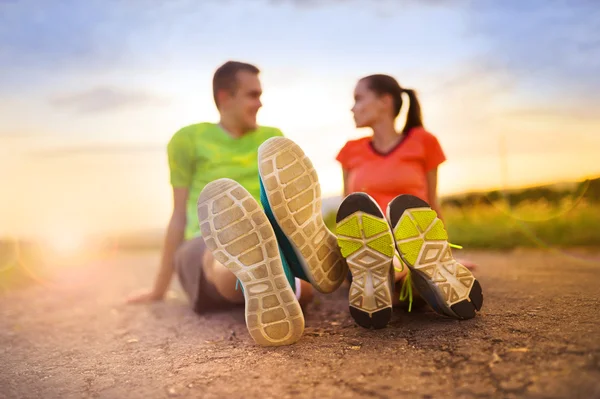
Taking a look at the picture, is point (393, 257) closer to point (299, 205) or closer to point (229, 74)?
point (299, 205)

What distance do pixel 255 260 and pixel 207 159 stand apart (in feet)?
3.20

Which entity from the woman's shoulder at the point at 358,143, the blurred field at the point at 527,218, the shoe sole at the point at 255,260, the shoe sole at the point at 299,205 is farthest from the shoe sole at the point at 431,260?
the blurred field at the point at 527,218

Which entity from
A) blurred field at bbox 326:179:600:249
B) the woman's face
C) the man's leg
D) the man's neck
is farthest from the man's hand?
blurred field at bbox 326:179:600:249

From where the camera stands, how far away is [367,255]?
5.43 ft

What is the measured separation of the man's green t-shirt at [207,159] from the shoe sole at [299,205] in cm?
74

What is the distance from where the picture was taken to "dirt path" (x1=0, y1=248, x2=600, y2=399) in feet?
3.99

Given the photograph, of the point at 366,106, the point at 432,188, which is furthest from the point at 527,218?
the point at 366,106

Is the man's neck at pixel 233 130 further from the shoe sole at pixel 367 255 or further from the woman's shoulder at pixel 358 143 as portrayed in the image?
the shoe sole at pixel 367 255

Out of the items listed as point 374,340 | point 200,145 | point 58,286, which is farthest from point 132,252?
point 374,340

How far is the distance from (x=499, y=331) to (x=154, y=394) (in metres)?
1.02

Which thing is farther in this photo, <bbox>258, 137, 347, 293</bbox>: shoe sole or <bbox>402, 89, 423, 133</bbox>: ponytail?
<bbox>402, 89, 423, 133</bbox>: ponytail

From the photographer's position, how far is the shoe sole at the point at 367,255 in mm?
1623

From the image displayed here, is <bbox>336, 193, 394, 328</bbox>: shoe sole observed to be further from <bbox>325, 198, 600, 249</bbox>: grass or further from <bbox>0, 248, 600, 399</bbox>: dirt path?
<bbox>325, 198, 600, 249</bbox>: grass

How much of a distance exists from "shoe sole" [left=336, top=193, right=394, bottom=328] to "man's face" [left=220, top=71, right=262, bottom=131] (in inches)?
38.0
